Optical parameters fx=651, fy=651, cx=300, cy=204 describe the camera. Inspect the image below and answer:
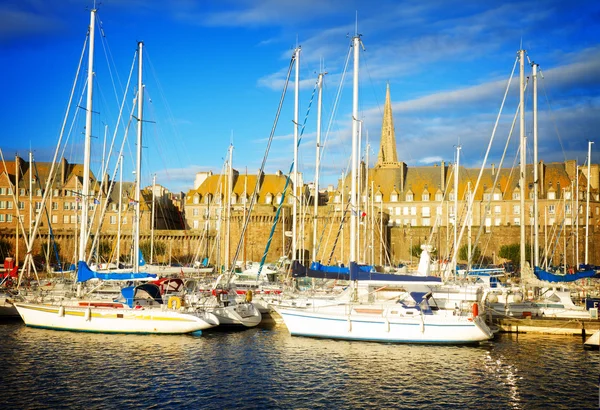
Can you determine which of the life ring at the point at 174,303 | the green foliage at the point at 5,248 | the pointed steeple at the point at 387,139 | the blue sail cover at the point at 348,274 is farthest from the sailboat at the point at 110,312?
the pointed steeple at the point at 387,139

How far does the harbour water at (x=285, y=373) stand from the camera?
20.7m

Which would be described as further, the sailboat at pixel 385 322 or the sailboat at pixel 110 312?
the sailboat at pixel 110 312

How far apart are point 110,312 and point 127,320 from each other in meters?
0.99

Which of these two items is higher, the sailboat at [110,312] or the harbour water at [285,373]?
the sailboat at [110,312]

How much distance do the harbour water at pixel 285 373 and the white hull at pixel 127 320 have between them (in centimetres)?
44

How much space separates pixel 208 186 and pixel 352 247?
6670 centimetres

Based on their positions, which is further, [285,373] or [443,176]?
[443,176]

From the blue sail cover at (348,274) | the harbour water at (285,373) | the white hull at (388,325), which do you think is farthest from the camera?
the blue sail cover at (348,274)

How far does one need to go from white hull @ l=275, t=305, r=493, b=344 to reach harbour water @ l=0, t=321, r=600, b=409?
49cm

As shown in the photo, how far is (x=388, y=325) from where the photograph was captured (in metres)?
28.9

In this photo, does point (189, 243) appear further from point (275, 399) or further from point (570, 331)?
point (275, 399)

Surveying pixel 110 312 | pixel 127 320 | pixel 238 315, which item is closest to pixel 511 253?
pixel 238 315

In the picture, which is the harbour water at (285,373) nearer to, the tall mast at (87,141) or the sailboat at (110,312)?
the sailboat at (110,312)

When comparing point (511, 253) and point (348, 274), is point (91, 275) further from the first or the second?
point (511, 253)
